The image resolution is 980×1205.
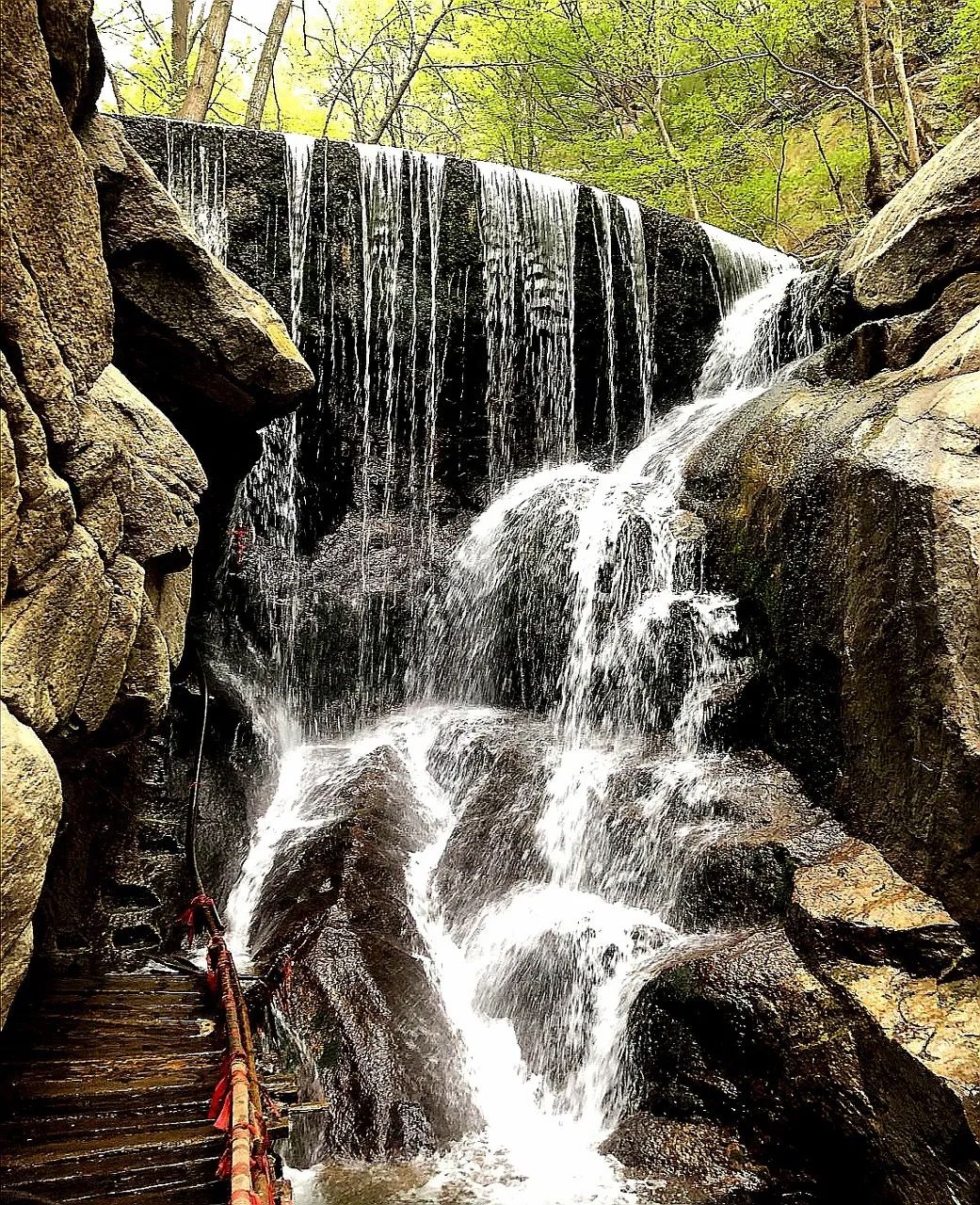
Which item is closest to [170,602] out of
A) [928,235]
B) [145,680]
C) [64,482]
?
[145,680]

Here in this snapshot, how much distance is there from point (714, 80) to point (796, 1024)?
19095 mm

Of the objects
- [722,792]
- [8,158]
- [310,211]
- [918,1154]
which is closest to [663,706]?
[722,792]

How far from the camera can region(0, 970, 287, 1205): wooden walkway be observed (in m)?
3.85

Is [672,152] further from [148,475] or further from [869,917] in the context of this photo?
[869,917]

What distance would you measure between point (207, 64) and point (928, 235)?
11.2m

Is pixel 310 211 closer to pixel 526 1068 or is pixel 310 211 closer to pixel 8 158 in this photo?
pixel 8 158

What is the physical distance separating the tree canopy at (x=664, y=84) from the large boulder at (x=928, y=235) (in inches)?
199

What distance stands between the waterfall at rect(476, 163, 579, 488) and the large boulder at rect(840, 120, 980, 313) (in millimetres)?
5476

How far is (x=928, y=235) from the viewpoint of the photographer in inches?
336

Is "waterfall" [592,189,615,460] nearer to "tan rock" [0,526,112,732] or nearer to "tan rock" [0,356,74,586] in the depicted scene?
"tan rock" [0,526,112,732]

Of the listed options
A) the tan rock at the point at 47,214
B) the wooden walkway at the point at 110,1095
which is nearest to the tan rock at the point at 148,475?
the tan rock at the point at 47,214

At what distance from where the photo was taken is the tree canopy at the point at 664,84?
49.8 feet

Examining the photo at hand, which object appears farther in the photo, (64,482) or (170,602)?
(170,602)

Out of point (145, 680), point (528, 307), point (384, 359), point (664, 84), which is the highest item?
point (664, 84)
